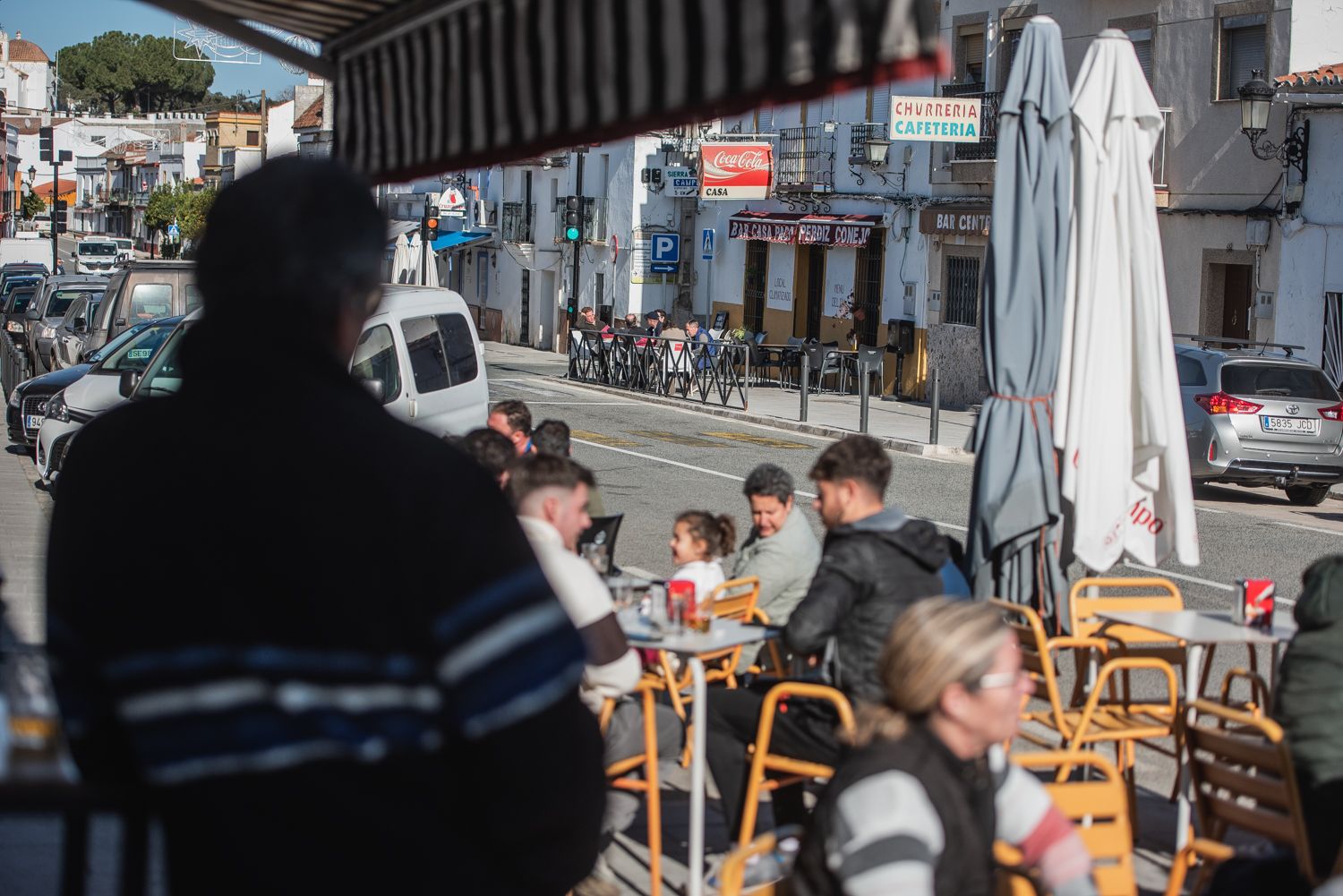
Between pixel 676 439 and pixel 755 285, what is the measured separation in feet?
51.8

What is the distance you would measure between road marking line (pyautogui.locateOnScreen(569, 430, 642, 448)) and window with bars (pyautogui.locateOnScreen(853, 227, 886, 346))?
37.2 ft

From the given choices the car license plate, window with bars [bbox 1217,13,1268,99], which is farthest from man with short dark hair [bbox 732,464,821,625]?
window with bars [bbox 1217,13,1268,99]

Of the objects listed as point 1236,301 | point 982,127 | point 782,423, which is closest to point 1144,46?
point 982,127

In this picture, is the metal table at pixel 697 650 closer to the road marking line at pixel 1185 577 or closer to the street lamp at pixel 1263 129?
the road marking line at pixel 1185 577

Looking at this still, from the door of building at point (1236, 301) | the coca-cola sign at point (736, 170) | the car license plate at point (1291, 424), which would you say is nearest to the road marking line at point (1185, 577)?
the car license plate at point (1291, 424)

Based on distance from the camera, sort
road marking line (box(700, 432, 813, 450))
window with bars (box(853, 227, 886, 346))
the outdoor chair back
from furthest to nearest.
Answer: window with bars (box(853, 227, 886, 346))
road marking line (box(700, 432, 813, 450))
the outdoor chair back

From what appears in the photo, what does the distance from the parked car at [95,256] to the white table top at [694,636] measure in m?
57.0

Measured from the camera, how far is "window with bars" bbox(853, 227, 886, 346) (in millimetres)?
32188

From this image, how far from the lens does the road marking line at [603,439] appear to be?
20.5m

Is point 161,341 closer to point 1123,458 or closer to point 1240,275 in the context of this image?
point 1123,458

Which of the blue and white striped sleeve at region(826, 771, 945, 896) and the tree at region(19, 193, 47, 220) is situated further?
the tree at region(19, 193, 47, 220)

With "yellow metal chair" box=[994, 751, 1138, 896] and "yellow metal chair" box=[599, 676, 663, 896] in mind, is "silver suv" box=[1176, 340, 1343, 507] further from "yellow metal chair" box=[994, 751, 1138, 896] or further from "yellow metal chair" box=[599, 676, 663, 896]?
"yellow metal chair" box=[994, 751, 1138, 896]

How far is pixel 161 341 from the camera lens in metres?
16.0

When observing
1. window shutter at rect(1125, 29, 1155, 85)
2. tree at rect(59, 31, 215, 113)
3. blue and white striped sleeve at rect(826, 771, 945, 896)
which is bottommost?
blue and white striped sleeve at rect(826, 771, 945, 896)
